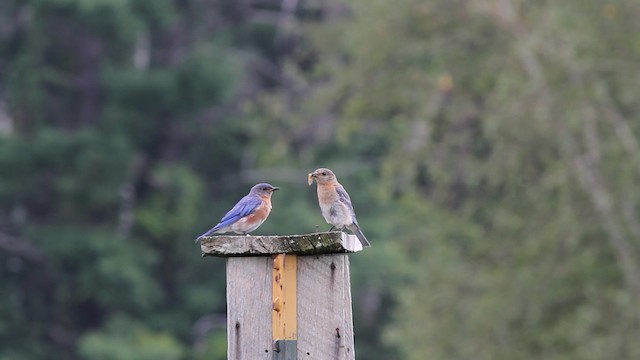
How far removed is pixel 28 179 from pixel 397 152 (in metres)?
8.07

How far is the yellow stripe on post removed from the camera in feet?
14.7

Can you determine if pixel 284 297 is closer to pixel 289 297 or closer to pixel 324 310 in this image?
pixel 289 297

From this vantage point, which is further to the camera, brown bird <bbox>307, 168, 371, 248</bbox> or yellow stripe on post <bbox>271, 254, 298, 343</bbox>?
brown bird <bbox>307, 168, 371, 248</bbox>

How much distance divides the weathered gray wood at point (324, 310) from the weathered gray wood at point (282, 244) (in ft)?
0.16

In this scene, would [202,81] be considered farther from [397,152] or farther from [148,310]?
[397,152]

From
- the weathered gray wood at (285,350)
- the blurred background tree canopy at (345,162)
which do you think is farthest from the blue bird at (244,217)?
the blurred background tree canopy at (345,162)

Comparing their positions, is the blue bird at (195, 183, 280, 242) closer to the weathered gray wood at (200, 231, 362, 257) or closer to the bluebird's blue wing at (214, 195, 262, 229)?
the bluebird's blue wing at (214, 195, 262, 229)

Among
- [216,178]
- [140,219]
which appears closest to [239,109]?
[216,178]

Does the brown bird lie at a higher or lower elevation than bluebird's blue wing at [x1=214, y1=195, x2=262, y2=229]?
higher

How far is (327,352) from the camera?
4469 millimetres

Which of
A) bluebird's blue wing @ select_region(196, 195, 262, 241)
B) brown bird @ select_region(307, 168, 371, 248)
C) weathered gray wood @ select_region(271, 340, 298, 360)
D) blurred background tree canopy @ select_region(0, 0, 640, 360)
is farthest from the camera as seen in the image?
blurred background tree canopy @ select_region(0, 0, 640, 360)

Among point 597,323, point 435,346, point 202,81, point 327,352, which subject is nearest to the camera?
point 327,352

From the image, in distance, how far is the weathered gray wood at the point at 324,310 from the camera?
4469mm

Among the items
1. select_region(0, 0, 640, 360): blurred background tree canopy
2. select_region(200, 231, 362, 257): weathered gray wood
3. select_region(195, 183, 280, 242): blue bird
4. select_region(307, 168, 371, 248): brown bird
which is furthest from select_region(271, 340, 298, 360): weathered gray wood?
select_region(0, 0, 640, 360): blurred background tree canopy
